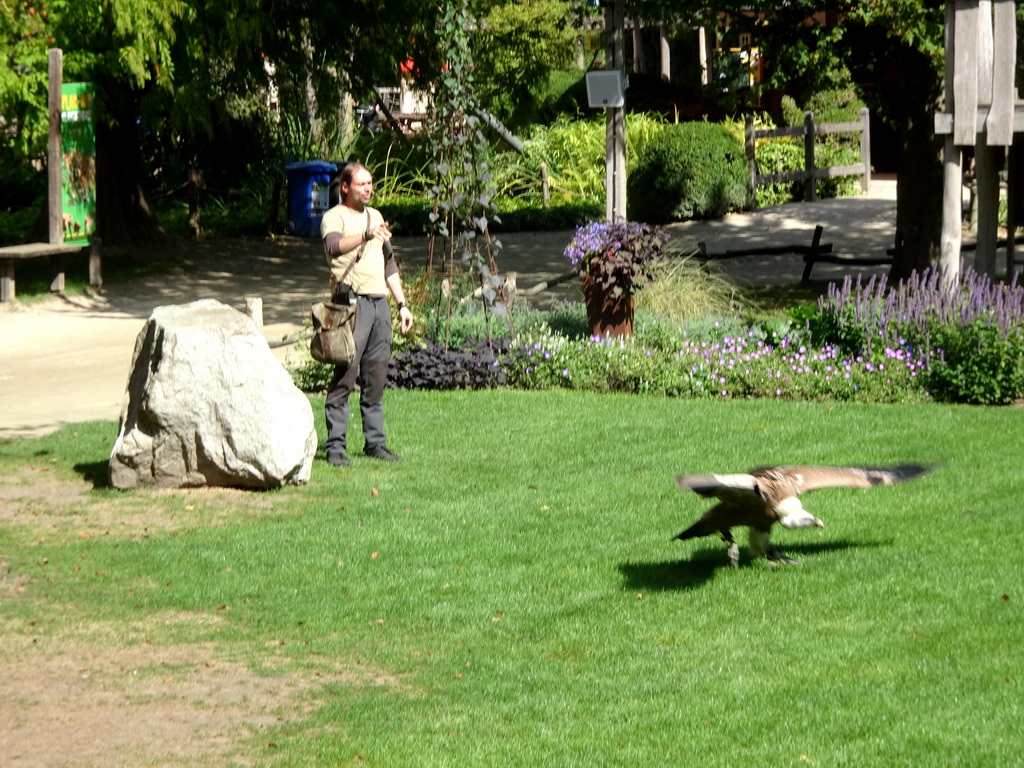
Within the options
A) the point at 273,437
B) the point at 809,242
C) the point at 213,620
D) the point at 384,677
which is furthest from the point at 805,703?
the point at 809,242

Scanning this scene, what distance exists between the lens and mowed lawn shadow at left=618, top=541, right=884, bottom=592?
679cm

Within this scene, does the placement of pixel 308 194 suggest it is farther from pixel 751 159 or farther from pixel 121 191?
pixel 751 159

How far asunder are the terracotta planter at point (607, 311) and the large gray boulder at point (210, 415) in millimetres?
4325

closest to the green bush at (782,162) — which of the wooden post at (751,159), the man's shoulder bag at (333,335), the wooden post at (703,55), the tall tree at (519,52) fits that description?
the wooden post at (751,159)

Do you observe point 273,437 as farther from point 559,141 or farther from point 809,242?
point 559,141

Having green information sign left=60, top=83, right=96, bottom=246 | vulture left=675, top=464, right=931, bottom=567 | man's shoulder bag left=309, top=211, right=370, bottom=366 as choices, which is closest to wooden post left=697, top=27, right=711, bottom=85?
green information sign left=60, top=83, right=96, bottom=246

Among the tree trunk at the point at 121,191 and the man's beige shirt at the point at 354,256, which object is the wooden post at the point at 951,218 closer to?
the man's beige shirt at the point at 354,256

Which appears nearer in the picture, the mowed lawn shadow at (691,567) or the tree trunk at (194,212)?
the mowed lawn shadow at (691,567)

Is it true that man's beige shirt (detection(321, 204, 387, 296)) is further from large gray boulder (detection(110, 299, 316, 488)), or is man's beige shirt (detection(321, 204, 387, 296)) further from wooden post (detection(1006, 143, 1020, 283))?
wooden post (detection(1006, 143, 1020, 283))

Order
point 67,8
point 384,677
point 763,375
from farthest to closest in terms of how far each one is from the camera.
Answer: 1. point 67,8
2. point 763,375
3. point 384,677

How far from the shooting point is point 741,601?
21.2ft

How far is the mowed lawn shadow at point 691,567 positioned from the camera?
6.79m

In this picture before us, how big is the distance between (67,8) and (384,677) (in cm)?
1352

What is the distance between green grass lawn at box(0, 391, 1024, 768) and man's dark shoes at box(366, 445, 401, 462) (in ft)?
0.38
